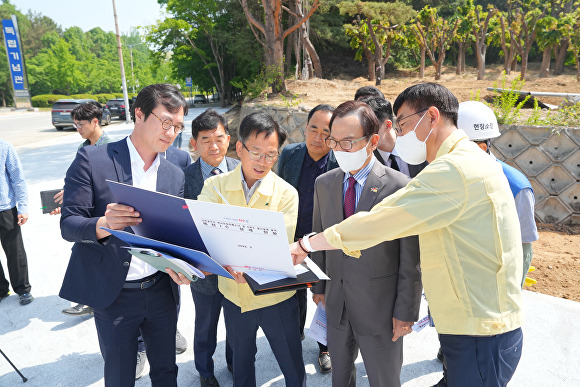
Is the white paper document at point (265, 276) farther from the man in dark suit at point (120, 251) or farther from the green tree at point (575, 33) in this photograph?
the green tree at point (575, 33)

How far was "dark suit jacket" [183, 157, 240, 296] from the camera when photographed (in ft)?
7.88

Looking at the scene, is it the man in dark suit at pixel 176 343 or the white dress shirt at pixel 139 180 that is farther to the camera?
the man in dark suit at pixel 176 343

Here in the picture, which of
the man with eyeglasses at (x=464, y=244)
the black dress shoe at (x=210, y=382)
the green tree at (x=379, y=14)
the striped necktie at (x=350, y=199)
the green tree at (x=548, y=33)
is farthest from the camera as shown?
the green tree at (x=548, y=33)

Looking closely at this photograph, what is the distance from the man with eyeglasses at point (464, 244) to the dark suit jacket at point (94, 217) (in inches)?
41.5

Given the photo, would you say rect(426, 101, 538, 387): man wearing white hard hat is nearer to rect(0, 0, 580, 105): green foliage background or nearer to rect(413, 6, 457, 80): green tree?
rect(0, 0, 580, 105): green foliage background

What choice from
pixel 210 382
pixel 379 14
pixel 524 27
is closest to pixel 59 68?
pixel 379 14

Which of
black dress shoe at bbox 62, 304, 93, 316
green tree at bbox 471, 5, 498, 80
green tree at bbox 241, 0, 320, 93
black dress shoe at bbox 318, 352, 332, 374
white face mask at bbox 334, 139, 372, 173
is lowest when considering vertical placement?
black dress shoe at bbox 318, 352, 332, 374

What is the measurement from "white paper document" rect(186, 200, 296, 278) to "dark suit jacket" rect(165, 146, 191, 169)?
1.84 meters

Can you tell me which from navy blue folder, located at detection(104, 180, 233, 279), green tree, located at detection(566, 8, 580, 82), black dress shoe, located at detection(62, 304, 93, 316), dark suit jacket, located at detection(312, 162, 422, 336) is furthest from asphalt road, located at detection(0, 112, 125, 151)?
green tree, located at detection(566, 8, 580, 82)

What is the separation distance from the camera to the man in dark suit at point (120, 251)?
1778mm

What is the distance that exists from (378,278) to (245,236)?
781mm

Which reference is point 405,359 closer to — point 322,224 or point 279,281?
point 322,224

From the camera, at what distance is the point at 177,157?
10.9ft

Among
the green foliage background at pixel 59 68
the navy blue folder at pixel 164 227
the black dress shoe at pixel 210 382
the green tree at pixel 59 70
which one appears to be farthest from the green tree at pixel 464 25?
the green tree at pixel 59 70
